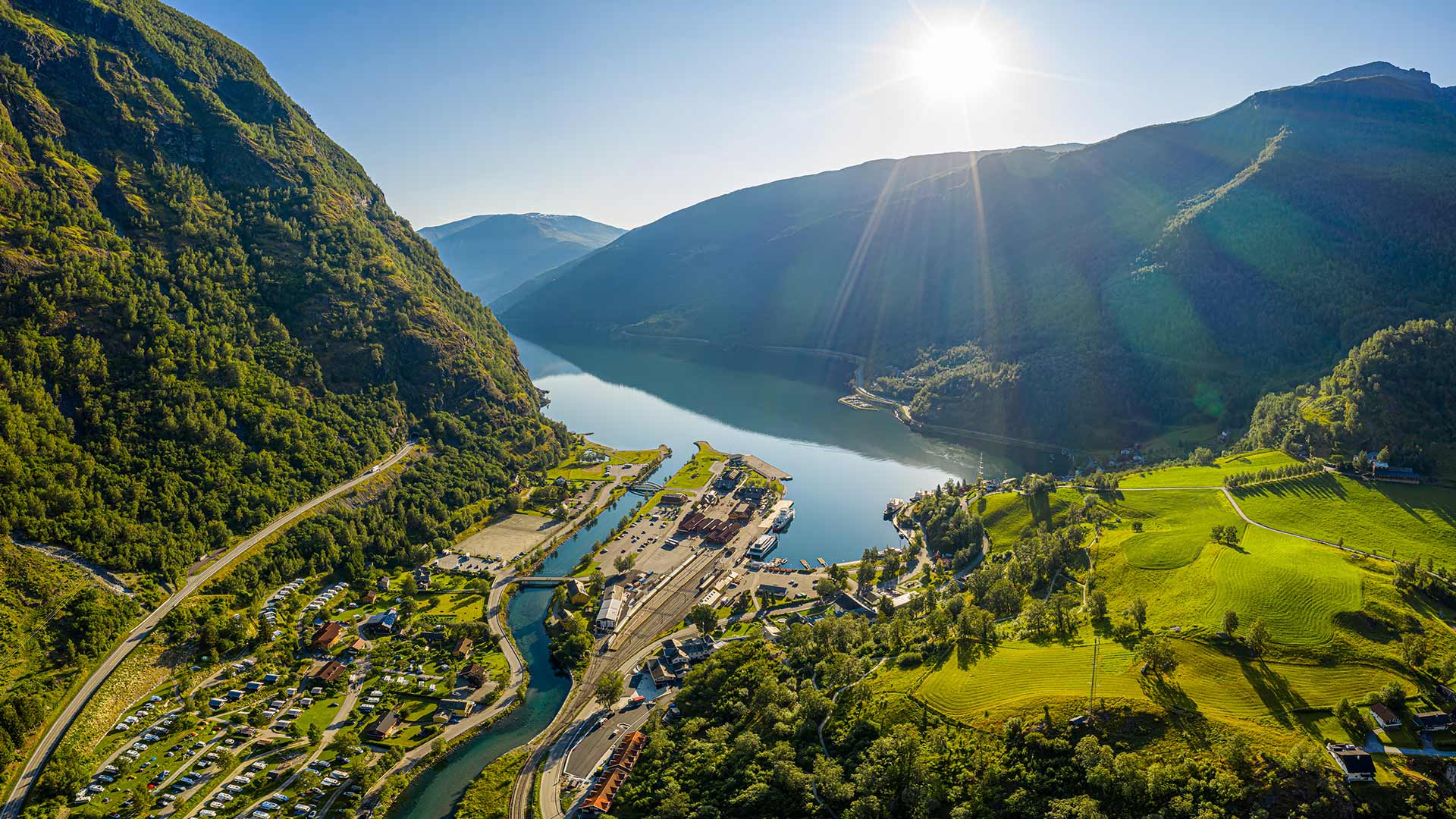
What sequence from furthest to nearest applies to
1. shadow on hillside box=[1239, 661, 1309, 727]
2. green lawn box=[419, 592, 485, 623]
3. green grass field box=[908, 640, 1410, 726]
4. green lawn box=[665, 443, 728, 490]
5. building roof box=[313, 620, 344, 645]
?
green lawn box=[665, 443, 728, 490]
green lawn box=[419, 592, 485, 623]
building roof box=[313, 620, 344, 645]
green grass field box=[908, 640, 1410, 726]
shadow on hillside box=[1239, 661, 1309, 727]

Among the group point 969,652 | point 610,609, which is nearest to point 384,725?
point 610,609

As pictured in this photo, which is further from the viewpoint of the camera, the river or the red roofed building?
the river

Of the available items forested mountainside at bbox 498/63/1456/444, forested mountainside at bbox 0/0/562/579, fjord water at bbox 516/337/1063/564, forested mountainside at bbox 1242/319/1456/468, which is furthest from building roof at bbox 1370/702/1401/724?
forested mountainside at bbox 498/63/1456/444

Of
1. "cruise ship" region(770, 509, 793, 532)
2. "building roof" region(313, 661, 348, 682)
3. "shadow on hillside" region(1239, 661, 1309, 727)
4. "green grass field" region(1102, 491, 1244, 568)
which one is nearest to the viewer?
"shadow on hillside" region(1239, 661, 1309, 727)

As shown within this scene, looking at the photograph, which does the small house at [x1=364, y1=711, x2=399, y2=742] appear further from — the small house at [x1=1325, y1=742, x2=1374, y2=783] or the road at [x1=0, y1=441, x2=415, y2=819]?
the small house at [x1=1325, y1=742, x2=1374, y2=783]

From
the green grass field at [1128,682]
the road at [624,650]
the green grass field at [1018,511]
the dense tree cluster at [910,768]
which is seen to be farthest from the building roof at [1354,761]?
the road at [624,650]

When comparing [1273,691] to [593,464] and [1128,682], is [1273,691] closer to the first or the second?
[1128,682]

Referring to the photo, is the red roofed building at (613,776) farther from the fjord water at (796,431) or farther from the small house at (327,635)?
the fjord water at (796,431)
